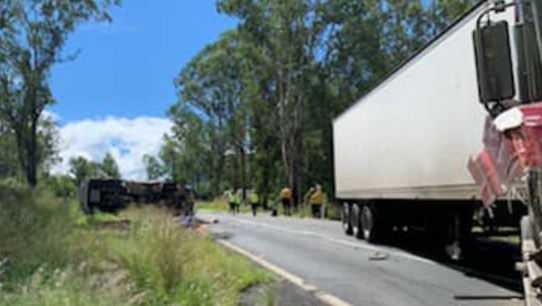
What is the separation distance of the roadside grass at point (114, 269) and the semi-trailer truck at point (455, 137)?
343 cm

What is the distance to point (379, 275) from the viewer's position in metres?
10.1

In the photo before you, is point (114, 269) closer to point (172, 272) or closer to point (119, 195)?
point (172, 272)

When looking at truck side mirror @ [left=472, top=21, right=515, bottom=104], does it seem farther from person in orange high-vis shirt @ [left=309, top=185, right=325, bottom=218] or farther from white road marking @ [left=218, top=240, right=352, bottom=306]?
person in orange high-vis shirt @ [left=309, top=185, right=325, bottom=218]

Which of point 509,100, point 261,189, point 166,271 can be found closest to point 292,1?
point 261,189

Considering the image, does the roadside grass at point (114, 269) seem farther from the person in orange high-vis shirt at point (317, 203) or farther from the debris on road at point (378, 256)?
the person in orange high-vis shirt at point (317, 203)

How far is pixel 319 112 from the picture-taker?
46.3 metres

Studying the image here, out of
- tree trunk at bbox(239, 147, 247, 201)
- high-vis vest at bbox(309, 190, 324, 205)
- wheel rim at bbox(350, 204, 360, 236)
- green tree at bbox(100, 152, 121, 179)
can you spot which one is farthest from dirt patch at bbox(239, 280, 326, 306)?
green tree at bbox(100, 152, 121, 179)

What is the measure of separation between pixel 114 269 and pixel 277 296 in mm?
2180

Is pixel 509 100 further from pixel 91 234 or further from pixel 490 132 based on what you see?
pixel 91 234

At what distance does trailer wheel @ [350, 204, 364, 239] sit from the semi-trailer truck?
31mm

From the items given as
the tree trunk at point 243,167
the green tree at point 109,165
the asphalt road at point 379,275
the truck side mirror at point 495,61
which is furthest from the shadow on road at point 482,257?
the green tree at point 109,165

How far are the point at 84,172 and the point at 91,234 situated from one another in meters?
108

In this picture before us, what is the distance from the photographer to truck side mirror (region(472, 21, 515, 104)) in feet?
12.4

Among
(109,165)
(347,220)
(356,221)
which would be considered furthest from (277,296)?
(109,165)
